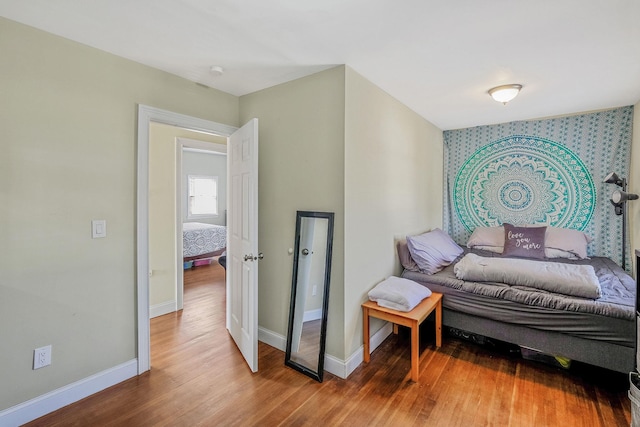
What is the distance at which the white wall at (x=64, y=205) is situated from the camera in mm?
1708

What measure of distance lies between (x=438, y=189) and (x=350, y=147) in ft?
8.13

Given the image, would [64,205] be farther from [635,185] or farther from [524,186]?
[635,185]

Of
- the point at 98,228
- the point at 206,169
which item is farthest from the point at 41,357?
the point at 206,169

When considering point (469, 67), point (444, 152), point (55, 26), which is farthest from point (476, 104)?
point (55, 26)

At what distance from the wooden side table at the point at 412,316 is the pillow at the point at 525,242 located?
1413 mm

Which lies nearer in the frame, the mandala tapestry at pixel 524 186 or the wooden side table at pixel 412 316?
the wooden side table at pixel 412 316

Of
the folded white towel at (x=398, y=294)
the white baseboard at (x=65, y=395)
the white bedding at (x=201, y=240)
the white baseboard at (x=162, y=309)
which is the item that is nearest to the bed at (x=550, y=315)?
the folded white towel at (x=398, y=294)

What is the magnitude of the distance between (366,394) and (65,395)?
6.41 ft

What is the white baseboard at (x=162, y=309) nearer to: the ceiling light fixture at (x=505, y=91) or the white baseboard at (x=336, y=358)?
the white baseboard at (x=336, y=358)

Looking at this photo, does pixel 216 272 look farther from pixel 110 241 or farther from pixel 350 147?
pixel 350 147

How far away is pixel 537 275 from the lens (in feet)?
7.79

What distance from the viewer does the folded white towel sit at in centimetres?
231

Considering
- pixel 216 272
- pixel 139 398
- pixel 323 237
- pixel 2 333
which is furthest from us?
pixel 216 272

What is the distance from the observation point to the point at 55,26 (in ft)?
5.69
